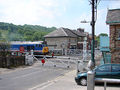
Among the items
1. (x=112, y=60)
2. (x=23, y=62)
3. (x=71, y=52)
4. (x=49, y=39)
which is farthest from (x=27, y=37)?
(x=112, y=60)

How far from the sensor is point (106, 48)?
15.9 m

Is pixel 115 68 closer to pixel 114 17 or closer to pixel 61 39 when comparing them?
pixel 114 17

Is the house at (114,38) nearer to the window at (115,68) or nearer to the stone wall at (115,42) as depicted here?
the stone wall at (115,42)

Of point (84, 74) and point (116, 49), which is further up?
point (116, 49)

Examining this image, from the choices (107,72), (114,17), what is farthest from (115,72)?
(114,17)

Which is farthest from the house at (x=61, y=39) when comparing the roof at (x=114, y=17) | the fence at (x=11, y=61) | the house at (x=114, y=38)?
the house at (x=114, y=38)

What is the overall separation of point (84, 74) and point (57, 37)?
134ft

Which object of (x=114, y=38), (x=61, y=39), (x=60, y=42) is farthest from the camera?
(x=60, y=42)

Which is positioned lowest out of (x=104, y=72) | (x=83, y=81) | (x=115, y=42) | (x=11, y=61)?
(x=83, y=81)

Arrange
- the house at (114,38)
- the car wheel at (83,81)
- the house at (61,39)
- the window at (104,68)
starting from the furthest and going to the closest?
1. the house at (61,39)
2. the house at (114,38)
3. the car wheel at (83,81)
4. the window at (104,68)

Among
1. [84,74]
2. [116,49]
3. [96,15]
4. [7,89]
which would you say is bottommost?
[7,89]

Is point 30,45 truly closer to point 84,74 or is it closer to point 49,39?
point 49,39

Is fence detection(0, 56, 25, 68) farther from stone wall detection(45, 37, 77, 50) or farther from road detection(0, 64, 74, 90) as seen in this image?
stone wall detection(45, 37, 77, 50)

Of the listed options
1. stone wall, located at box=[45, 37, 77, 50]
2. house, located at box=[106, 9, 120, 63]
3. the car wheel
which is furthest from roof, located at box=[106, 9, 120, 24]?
stone wall, located at box=[45, 37, 77, 50]
